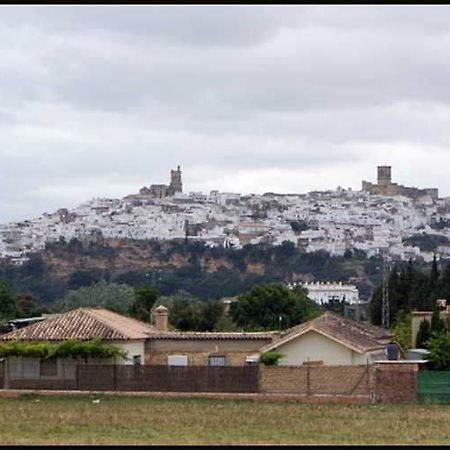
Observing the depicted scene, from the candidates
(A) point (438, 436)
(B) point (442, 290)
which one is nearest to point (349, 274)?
(B) point (442, 290)

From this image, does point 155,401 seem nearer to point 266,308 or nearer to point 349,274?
point 266,308

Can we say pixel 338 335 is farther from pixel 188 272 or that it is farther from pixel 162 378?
pixel 188 272

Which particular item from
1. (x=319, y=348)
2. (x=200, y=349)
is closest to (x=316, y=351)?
(x=319, y=348)

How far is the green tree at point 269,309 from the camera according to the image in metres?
78.7

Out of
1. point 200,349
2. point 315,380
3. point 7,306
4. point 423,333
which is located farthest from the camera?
point 7,306

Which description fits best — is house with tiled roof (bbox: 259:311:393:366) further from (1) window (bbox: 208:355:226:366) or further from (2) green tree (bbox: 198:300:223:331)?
(2) green tree (bbox: 198:300:223:331)

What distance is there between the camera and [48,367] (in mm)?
47625

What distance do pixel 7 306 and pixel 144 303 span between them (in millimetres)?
9638

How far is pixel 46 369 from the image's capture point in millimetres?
47625

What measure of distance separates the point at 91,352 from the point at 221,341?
21.3 ft

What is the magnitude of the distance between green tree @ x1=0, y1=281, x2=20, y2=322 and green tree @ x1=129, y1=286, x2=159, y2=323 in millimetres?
8033

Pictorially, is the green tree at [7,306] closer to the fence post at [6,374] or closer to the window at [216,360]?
the window at [216,360]

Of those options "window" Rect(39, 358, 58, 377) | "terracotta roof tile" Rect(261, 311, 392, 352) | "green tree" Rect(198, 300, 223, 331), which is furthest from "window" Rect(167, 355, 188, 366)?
"green tree" Rect(198, 300, 223, 331)

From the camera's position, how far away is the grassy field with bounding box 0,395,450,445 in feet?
90.7
